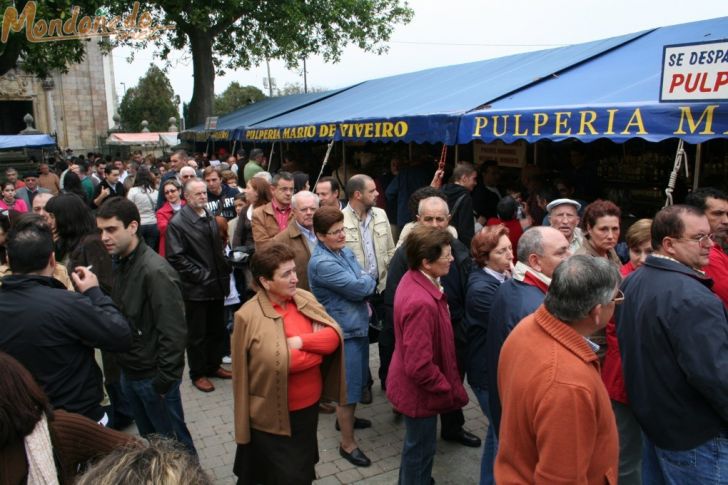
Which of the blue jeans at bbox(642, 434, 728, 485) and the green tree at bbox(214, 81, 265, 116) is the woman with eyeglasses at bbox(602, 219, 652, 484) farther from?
→ the green tree at bbox(214, 81, 265, 116)

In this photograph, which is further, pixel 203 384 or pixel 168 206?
pixel 168 206

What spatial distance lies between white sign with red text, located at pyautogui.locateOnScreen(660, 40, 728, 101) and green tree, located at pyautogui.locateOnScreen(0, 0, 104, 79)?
12111 millimetres

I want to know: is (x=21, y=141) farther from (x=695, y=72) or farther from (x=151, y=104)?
(x=151, y=104)

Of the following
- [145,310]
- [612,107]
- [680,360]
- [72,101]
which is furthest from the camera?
[72,101]

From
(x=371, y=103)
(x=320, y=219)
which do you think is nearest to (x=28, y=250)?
(x=320, y=219)

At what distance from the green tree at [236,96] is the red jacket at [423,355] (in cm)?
4910

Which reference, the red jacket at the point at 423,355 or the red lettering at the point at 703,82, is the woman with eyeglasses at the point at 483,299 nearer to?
the red jacket at the point at 423,355

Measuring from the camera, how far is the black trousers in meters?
5.15

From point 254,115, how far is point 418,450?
546 inches

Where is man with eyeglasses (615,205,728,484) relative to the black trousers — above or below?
above

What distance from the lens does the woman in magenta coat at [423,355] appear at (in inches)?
120

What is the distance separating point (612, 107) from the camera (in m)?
4.77

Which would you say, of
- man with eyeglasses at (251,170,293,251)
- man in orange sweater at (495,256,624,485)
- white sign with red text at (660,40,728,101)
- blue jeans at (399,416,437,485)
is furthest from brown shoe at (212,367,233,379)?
white sign with red text at (660,40,728,101)

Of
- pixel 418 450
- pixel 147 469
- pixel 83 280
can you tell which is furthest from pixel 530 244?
pixel 83 280
